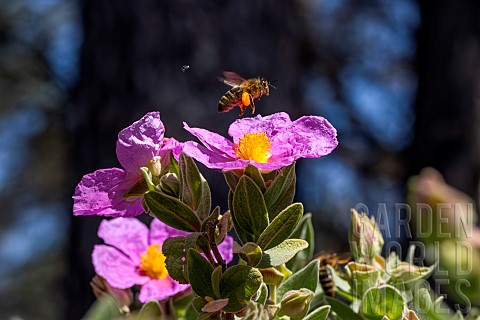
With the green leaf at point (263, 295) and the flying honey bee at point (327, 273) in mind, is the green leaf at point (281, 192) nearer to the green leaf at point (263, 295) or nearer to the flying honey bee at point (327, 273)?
the green leaf at point (263, 295)

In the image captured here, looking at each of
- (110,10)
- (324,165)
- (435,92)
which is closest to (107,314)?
(110,10)

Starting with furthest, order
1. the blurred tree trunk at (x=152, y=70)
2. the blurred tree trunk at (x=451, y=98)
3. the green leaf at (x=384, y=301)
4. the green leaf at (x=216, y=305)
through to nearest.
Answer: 1. the blurred tree trunk at (x=451, y=98)
2. the blurred tree trunk at (x=152, y=70)
3. the green leaf at (x=384, y=301)
4. the green leaf at (x=216, y=305)

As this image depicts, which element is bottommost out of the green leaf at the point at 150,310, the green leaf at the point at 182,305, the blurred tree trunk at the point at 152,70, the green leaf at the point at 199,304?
the blurred tree trunk at the point at 152,70

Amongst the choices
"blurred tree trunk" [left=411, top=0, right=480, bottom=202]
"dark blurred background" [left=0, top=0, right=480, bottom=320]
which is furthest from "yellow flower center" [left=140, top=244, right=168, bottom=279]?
"blurred tree trunk" [left=411, top=0, right=480, bottom=202]

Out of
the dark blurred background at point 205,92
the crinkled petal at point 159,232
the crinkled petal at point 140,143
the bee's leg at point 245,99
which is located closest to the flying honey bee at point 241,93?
the bee's leg at point 245,99

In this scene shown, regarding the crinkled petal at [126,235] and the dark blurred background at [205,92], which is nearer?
the crinkled petal at [126,235]

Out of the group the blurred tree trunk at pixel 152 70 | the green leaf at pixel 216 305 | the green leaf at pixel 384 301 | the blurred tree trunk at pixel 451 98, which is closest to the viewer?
the green leaf at pixel 216 305

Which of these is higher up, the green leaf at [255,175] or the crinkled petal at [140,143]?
the crinkled petal at [140,143]

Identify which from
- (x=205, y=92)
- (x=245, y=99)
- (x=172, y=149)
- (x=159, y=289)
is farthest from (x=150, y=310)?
(x=205, y=92)

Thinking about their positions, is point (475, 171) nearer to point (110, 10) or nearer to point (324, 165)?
point (324, 165)
